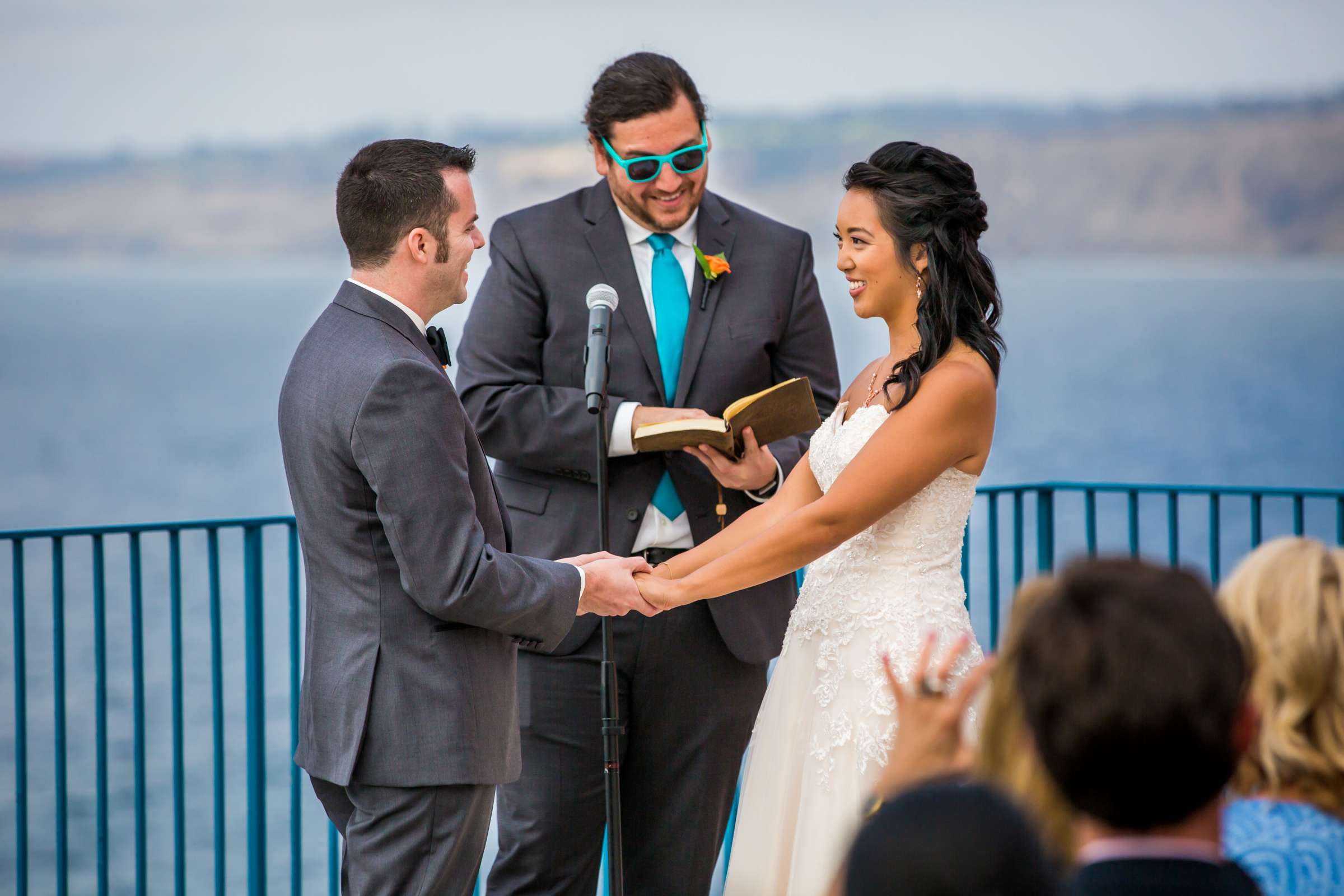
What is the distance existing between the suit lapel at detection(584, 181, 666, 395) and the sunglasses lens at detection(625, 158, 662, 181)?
0.14m

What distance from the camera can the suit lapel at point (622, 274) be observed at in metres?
2.89

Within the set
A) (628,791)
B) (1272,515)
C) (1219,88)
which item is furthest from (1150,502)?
(628,791)

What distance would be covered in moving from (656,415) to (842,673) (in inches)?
24.9

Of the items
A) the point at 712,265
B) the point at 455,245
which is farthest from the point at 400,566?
the point at 712,265

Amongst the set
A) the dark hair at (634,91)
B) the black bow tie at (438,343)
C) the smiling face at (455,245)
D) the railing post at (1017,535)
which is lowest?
the railing post at (1017,535)

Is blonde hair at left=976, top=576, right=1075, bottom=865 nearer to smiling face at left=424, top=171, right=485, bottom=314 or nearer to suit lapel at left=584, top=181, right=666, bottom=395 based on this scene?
smiling face at left=424, top=171, right=485, bottom=314

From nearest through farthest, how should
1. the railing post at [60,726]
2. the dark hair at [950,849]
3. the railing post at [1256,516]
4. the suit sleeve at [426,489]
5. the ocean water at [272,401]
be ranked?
the dark hair at [950,849] < the suit sleeve at [426,489] < the railing post at [60,726] < the railing post at [1256,516] < the ocean water at [272,401]

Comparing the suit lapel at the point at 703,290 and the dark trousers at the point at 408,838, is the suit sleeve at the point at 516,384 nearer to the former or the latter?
the suit lapel at the point at 703,290

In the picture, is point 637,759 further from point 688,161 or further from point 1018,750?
point 1018,750

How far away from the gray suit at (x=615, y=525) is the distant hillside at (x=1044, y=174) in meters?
15.9

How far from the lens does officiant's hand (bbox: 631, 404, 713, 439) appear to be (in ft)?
8.95

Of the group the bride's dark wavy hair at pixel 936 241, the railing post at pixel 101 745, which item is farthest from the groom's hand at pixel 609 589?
the railing post at pixel 101 745

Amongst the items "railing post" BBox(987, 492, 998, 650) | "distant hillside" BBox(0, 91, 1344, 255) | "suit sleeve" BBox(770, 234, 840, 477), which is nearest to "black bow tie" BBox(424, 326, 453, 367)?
"suit sleeve" BBox(770, 234, 840, 477)

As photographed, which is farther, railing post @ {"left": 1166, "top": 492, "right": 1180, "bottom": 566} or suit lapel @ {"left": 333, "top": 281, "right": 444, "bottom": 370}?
railing post @ {"left": 1166, "top": 492, "right": 1180, "bottom": 566}
